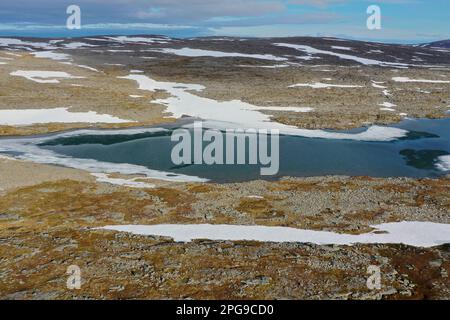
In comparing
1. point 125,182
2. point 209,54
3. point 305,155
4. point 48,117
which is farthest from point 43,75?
point 305,155

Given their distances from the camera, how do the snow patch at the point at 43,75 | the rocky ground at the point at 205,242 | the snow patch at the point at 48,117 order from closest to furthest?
the rocky ground at the point at 205,242 < the snow patch at the point at 48,117 < the snow patch at the point at 43,75

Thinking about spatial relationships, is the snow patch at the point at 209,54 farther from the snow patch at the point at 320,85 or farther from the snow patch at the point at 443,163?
the snow patch at the point at 443,163

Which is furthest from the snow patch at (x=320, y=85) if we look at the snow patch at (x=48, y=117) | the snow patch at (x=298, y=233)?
the snow patch at (x=298, y=233)

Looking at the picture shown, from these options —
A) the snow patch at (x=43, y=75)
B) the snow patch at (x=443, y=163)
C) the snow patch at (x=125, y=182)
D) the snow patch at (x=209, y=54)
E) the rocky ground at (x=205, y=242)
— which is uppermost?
the snow patch at (x=209, y=54)

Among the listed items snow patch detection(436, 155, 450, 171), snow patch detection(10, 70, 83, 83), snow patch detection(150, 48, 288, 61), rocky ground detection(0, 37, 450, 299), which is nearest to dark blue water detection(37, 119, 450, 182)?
snow patch detection(436, 155, 450, 171)

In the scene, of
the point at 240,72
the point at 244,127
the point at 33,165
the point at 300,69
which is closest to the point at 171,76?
the point at 240,72

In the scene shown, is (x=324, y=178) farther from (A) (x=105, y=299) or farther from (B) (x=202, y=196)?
(A) (x=105, y=299)

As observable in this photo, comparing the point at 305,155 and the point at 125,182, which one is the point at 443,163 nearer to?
the point at 305,155

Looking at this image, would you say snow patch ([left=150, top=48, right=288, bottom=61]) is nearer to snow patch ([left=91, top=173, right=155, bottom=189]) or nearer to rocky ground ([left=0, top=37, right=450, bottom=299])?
rocky ground ([left=0, top=37, right=450, bottom=299])

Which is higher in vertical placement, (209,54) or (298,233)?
(209,54)
